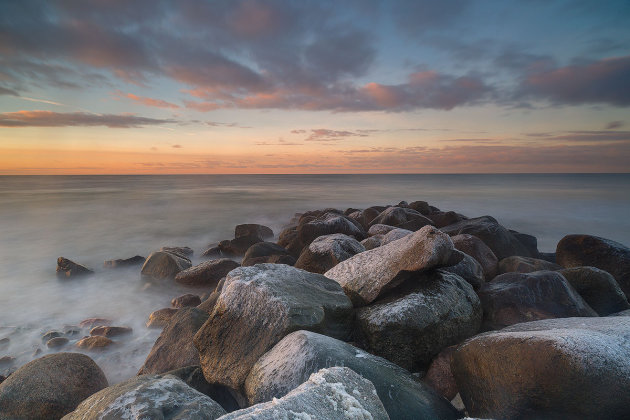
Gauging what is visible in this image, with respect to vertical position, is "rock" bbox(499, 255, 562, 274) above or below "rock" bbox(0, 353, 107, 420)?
above

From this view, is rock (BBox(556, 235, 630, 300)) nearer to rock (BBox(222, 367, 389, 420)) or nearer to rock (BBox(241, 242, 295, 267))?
rock (BBox(241, 242, 295, 267))

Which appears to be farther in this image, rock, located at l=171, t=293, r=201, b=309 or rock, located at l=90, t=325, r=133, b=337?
rock, located at l=171, t=293, r=201, b=309

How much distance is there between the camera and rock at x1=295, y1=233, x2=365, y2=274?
5.51 metres

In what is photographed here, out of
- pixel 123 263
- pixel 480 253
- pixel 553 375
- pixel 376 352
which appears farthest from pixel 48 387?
pixel 123 263

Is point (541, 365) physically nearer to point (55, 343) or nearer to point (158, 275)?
point (55, 343)

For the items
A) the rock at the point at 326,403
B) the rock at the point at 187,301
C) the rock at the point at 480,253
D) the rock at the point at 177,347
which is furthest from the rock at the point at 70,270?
the rock at the point at 326,403

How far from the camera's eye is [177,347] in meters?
3.80

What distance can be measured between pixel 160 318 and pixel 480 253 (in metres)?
5.37

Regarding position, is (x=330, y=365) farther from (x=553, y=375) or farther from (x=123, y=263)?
(x=123, y=263)

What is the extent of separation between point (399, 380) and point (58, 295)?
7.84 m

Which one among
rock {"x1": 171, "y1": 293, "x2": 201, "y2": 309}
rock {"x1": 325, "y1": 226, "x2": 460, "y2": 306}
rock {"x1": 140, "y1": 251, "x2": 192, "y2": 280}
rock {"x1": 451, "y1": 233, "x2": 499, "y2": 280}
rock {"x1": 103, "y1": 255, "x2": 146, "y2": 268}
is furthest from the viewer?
rock {"x1": 103, "y1": 255, "x2": 146, "y2": 268}

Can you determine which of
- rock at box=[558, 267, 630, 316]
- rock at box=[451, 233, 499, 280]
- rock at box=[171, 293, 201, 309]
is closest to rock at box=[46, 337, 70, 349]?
rock at box=[171, 293, 201, 309]

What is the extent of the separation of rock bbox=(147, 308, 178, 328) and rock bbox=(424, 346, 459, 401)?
4280 millimetres

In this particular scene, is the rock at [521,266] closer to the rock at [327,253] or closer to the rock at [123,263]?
the rock at [327,253]
